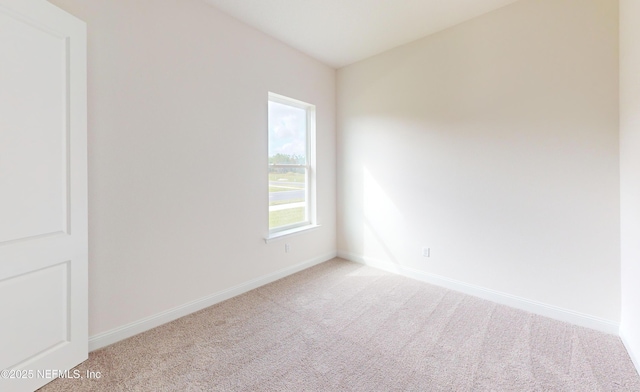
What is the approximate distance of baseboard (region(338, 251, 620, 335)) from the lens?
2213mm

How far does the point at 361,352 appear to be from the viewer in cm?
193

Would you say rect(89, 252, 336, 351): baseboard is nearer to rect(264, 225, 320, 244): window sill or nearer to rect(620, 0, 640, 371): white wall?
rect(264, 225, 320, 244): window sill

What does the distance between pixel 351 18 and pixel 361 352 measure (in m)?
3.11

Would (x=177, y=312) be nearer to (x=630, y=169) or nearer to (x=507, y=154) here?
(x=507, y=154)

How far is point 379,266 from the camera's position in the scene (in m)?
3.69

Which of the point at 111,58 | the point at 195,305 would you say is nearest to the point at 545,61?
the point at 111,58

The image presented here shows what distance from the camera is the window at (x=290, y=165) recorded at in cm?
336

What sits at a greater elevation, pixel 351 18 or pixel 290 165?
pixel 351 18

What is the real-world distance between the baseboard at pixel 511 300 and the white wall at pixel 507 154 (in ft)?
0.13
